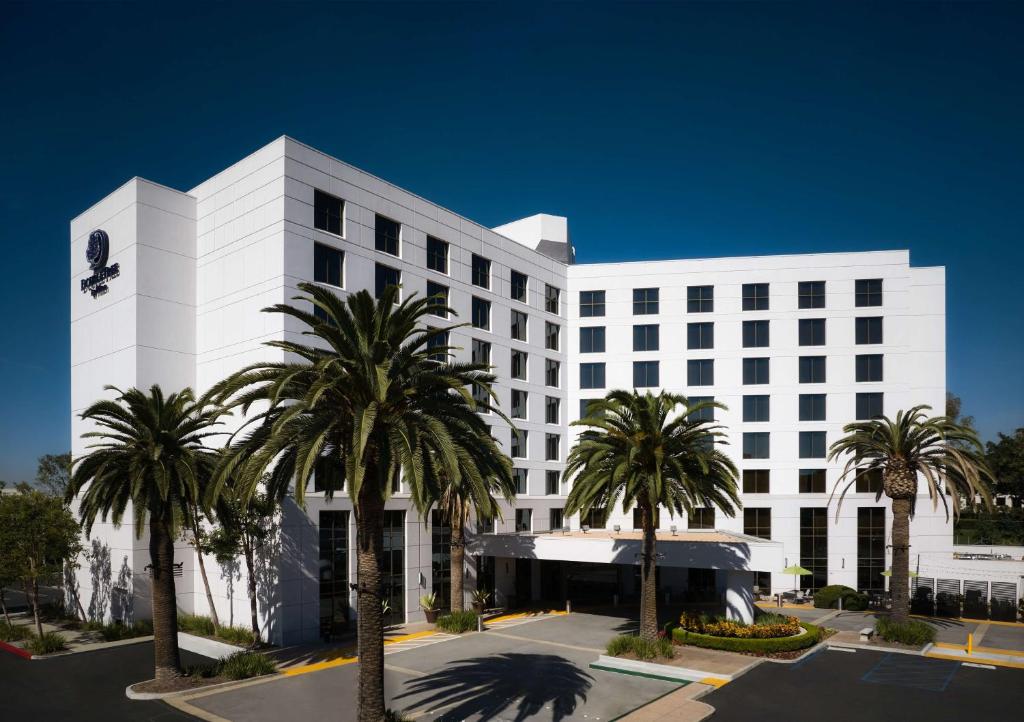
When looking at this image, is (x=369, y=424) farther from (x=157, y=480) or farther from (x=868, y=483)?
(x=868, y=483)

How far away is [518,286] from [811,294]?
70.8ft

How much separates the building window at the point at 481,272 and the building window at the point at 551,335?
7386 mm

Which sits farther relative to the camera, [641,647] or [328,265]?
[328,265]

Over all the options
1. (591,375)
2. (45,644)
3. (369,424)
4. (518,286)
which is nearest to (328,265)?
(518,286)

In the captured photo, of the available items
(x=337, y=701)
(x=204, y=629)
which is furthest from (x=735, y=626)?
(x=204, y=629)

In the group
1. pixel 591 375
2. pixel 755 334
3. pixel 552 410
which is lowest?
pixel 552 410

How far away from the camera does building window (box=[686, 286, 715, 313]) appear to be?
54.7m

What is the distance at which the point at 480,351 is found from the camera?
46.7 m

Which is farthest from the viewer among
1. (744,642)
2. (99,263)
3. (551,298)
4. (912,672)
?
(551,298)

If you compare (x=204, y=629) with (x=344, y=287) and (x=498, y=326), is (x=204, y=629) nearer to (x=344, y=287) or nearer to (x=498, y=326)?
(x=344, y=287)

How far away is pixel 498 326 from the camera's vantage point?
48.0 metres

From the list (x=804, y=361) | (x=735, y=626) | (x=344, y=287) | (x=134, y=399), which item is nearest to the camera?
(x=134, y=399)

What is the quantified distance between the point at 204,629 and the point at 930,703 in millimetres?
30909

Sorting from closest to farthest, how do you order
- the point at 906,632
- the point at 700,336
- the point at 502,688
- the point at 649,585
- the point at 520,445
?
the point at 502,688, the point at 649,585, the point at 906,632, the point at 520,445, the point at 700,336
